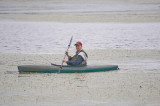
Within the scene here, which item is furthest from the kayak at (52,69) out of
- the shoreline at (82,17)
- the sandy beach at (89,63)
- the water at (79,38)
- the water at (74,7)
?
the water at (74,7)

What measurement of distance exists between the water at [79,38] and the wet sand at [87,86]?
4340mm

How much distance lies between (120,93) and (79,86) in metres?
1.30

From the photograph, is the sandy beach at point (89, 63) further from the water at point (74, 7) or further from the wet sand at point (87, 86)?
the water at point (74, 7)

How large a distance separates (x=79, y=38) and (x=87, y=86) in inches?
507

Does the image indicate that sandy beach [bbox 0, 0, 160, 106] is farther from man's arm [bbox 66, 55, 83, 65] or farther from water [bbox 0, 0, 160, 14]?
water [bbox 0, 0, 160, 14]

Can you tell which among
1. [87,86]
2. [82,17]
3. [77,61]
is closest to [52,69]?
[77,61]

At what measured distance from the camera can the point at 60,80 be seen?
11.7 m

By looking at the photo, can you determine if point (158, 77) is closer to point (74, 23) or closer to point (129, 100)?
point (129, 100)

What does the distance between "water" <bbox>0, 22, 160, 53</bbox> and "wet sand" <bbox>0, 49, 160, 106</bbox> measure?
14.2 ft

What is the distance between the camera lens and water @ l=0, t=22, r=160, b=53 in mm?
19453

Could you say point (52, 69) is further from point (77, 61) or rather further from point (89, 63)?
point (89, 63)

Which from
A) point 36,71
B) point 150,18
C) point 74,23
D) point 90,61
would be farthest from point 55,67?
point 150,18

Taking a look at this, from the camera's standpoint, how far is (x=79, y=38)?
23.8m

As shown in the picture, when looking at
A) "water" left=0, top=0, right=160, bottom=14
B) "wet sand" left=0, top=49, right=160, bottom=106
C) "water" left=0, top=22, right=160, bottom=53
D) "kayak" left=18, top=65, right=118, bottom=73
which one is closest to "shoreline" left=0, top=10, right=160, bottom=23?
"water" left=0, top=22, right=160, bottom=53
